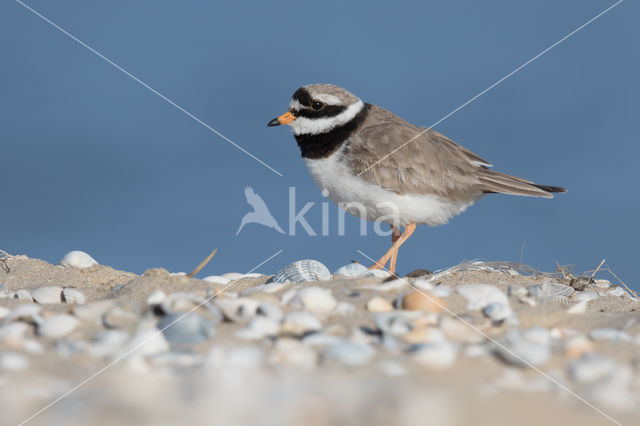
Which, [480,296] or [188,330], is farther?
[480,296]

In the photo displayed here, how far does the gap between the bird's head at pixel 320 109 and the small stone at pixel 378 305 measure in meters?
2.87

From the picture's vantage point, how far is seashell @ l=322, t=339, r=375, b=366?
9.41ft

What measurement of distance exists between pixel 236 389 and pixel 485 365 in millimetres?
1183

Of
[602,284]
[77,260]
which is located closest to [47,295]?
[77,260]

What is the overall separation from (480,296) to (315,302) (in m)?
1.07

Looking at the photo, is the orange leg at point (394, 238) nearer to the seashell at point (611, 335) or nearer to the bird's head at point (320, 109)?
the bird's head at point (320, 109)

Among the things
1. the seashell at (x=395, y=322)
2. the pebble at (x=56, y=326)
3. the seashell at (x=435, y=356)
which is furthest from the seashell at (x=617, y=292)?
the pebble at (x=56, y=326)

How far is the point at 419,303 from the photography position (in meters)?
3.60

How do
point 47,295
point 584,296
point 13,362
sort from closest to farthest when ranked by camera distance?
point 13,362, point 47,295, point 584,296

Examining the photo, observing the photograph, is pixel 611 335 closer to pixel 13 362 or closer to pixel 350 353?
pixel 350 353

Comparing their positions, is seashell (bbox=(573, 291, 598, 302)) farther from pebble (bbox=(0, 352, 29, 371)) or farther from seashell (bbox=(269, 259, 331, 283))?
pebble (bbox=(0, 352, 29, 371))

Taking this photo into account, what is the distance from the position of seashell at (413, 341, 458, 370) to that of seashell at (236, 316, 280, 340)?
77cm

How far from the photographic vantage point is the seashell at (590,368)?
2.94m

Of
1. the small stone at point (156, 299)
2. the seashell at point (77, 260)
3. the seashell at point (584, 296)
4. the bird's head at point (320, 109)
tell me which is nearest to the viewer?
the small stone at point (156, 299)
